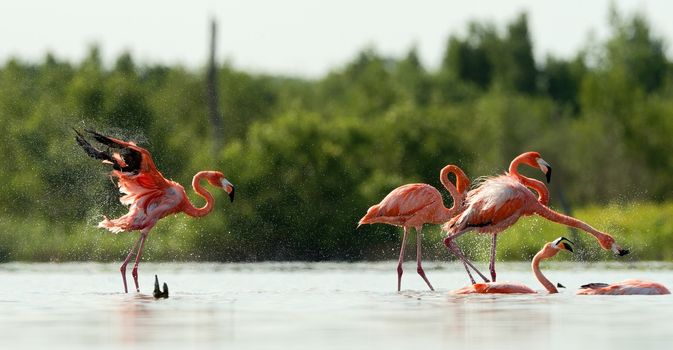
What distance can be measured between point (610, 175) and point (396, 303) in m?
40.5

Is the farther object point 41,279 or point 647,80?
point 647,80

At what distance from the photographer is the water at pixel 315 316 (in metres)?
11.8

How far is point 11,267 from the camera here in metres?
27.9

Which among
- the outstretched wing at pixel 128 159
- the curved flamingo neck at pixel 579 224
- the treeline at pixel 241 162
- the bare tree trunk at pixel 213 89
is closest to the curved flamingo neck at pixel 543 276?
the curved flamingo neck at pixel 579 224

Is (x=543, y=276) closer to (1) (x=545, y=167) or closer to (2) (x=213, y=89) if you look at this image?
(1) (x=545, y=167)

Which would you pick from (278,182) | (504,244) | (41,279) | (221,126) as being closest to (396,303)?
(41,279)

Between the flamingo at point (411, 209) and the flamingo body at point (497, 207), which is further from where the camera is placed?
the flamingo at point (411, 209)

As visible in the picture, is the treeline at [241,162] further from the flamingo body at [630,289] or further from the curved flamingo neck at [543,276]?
the flamingo body at [630,289]

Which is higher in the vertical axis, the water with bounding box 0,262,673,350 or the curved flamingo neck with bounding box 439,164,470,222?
the curved flamingo neck with bounding box 439,164,470,222

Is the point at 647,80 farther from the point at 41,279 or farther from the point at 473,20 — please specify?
the point at 41,279

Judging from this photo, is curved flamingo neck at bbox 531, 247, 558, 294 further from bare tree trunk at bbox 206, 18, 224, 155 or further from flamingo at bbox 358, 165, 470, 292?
bare tree trunk at bbox 206, 18, 224, 155

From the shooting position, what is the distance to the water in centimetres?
1177

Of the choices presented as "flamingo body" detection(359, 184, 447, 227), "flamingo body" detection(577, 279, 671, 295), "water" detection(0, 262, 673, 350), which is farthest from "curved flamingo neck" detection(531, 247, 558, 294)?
"flamingo body" detection(359, 184, 447, 227)

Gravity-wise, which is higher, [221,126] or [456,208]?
[221,126]
